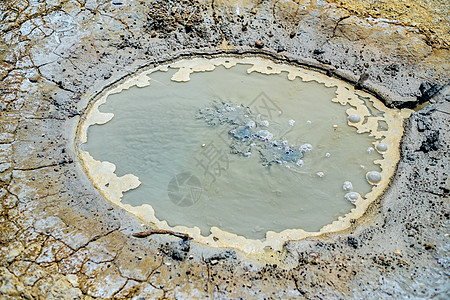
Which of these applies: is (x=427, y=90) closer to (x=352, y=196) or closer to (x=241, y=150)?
(x=352, y=196)

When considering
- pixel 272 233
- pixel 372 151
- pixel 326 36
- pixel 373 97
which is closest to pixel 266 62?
pixel 326 36

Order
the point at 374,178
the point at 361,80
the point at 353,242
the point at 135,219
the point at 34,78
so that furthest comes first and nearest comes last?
1. the point at 361,80
2. the point at 34,78
3. the point at 374,178
4. the point at 135,219
5. the point at 353,242

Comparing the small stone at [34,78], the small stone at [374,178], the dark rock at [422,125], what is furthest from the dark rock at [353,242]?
the small stone at [34,78]

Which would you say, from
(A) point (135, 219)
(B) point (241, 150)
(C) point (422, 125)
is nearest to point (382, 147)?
(C) point (422, 125)

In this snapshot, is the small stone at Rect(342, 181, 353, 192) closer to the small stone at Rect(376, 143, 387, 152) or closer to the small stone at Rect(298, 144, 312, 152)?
the small stone at Rect(298, 144, 312, 152)

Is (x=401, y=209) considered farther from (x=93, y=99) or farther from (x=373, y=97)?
(x=93, y=99)
